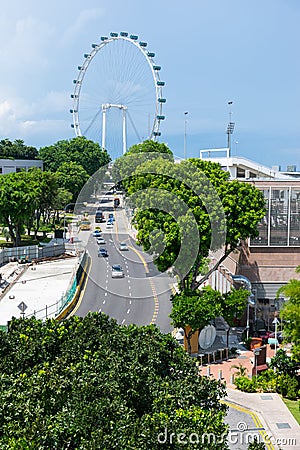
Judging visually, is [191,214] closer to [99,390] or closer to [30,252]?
[99,390]

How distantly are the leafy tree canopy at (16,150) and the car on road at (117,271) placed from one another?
2523 inches

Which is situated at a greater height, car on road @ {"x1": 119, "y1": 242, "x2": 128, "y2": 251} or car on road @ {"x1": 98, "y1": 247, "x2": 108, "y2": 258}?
car on road @ {"x1": 119, "y1": 242, "x2": 128, "y2": 251}

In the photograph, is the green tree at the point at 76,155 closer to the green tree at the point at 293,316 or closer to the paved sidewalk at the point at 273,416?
the green tree at the point at 293,316

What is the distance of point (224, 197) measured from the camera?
2597 centimetres

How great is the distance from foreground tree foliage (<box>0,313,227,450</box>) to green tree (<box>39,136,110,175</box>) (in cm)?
8088

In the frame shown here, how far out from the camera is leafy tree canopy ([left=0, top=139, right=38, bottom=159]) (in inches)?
4058

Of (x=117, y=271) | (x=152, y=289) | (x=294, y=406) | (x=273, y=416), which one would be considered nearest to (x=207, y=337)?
(x=294, y=406)

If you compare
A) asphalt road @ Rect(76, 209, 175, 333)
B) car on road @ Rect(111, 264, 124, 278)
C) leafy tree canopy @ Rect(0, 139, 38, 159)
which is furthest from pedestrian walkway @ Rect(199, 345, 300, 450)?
leafy tree canopy @ Rect(0, 139, 38, 159)

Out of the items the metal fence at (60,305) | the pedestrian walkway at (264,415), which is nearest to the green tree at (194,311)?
the pedestrian walkway at (264,415)

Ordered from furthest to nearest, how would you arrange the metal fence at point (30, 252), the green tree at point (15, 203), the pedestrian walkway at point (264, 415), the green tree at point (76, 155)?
1. the green tree at point (76, 155)
2. the green tree at point (15, 203)
3. the metal fence at point (30, 252)
4. the pedestrian walkway at point (264, 415)

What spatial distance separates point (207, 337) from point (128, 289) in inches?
511

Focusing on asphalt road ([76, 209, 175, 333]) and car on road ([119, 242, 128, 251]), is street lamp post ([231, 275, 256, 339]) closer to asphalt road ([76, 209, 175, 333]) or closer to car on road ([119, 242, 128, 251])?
asphalt road ([76, 209, 175, 333])

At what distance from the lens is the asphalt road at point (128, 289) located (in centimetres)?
3228

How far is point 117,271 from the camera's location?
42.6 m
